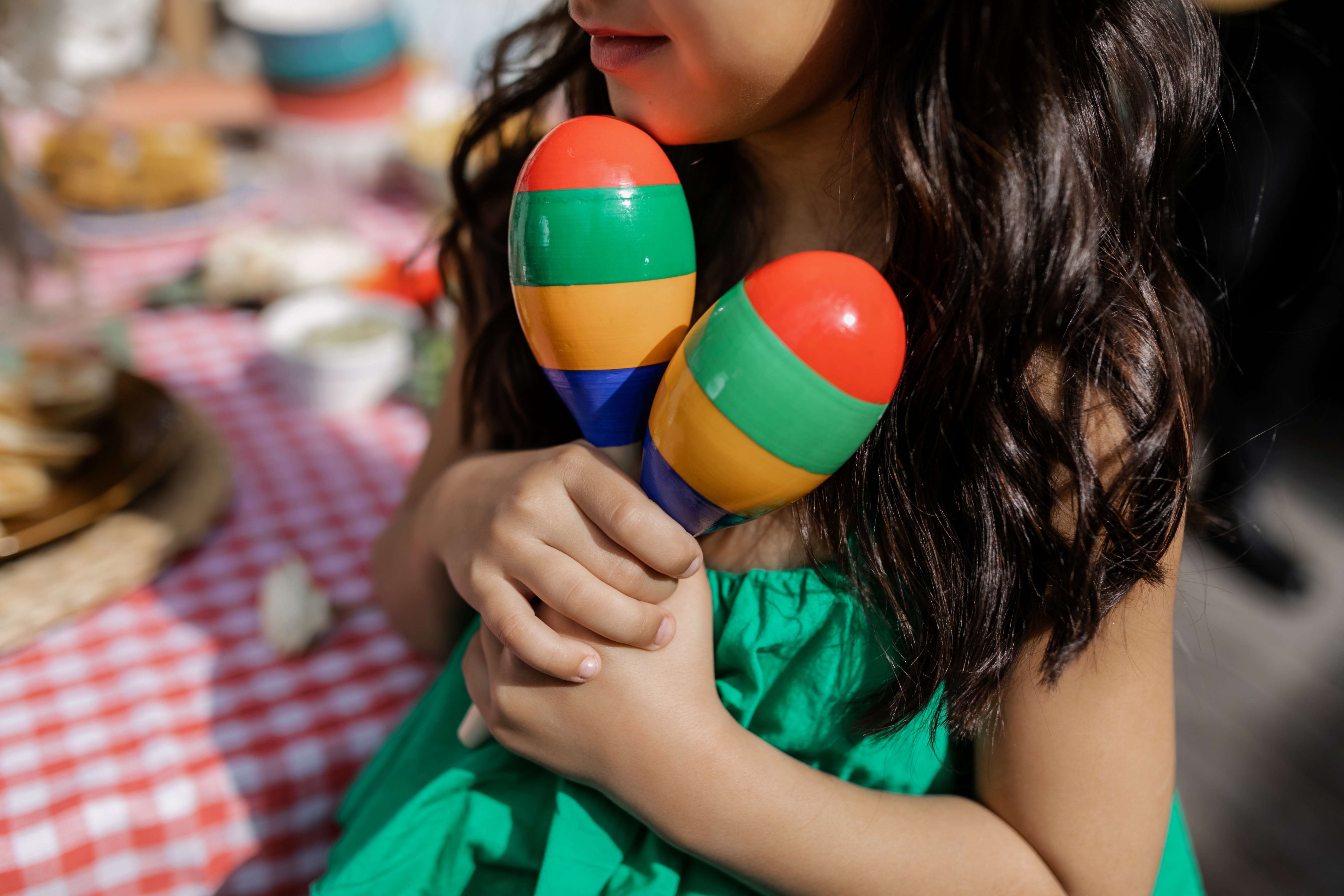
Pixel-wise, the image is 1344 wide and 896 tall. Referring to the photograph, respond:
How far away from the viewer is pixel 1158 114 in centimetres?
70

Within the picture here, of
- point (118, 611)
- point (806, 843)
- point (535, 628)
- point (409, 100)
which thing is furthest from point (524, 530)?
point (409, 100)

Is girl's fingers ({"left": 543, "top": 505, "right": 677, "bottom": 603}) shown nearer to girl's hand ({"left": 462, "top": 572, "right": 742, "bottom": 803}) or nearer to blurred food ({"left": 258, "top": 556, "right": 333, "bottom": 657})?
girl's hand ({"left": 462, "top": 572, "right": 742, "bottom": 803})

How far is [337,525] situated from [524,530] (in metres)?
0.81

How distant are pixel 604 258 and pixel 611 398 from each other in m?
0.11

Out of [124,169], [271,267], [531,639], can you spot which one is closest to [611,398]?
[531,639]

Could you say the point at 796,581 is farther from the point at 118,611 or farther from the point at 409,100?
the point at 409,100

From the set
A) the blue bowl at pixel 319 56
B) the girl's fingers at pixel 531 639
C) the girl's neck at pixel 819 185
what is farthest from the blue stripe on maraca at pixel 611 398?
the blue bowl at pixel 319 56

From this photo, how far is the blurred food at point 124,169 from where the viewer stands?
6.72 ft

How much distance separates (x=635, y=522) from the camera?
1.98 ft

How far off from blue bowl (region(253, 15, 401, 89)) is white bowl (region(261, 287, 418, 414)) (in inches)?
33.2

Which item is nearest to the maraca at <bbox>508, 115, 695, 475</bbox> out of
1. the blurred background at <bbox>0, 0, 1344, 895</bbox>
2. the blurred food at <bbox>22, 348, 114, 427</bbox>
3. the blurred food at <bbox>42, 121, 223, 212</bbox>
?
the blurred background at <bbox>0, 0, 1344, 895</bbox>

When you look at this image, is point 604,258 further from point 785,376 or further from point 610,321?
point 785,376

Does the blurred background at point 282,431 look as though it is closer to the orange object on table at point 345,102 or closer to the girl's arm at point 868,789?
the orange object on table at point 345,102

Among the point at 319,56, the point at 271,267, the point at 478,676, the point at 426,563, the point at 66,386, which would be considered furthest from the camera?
the point at 319,56
